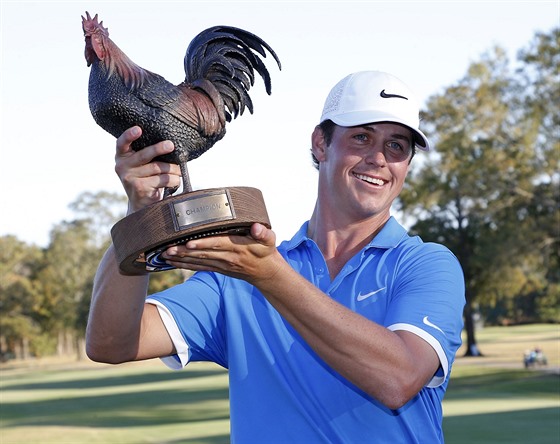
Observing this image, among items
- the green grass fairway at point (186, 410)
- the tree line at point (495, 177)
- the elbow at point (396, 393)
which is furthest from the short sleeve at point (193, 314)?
the tree line at point (495, 177)

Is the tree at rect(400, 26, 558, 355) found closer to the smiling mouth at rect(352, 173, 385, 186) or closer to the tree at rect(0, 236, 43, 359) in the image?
the smiling mouth at rect(352, 173, 385, 186)

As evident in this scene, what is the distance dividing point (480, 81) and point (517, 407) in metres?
22.6

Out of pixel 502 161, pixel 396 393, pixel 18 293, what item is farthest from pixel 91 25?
pixel 18 293

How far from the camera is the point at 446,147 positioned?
41.2 meters

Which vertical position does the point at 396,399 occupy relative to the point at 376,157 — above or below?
below

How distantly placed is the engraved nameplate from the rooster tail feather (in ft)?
2.37

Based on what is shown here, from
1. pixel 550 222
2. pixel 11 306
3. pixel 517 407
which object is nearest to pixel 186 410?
pixel 517 407

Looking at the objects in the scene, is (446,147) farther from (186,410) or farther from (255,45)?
(255,45)

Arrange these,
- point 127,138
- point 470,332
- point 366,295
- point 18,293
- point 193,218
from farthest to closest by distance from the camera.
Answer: point 18,293, point 470,332, point 366,295, point 127,138, point 193,218

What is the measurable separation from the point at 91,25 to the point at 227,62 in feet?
1.54

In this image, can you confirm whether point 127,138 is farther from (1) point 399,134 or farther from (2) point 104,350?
(1) point 399,134

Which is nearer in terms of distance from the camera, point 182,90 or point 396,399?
point 396,399

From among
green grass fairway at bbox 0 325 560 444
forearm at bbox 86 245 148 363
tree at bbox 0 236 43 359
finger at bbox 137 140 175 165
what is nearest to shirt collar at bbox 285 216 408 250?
forearm at bbox 86 245 148 363

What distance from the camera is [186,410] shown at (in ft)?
79.3
